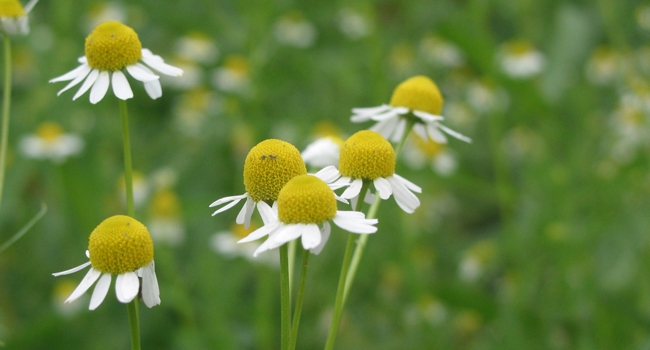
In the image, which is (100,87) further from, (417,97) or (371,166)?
(417,97)

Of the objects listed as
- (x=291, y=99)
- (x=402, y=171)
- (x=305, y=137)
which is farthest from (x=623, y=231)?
(x=291, y=99)

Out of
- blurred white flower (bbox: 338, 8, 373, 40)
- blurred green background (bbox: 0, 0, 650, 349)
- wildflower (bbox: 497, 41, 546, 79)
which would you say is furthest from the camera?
blurred white flower (bbox: 338, 8, 373, 40)

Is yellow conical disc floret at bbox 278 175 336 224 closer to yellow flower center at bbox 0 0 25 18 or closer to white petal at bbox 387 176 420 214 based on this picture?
white petal at bbox 387 176 420 214

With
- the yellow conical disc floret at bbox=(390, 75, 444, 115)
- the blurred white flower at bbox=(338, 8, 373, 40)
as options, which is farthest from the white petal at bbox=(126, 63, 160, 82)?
the blurred white flower at bbox=(338, 8, 373, 40)

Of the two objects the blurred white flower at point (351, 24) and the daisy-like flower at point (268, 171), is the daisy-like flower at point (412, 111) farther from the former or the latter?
the blurred white flower at point (351, 24)

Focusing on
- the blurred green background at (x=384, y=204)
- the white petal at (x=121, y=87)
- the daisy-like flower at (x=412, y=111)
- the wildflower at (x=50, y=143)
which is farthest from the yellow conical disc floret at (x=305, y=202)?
the wildflower at (x=50, y=143)

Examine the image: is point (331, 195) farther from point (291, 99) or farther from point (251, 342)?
point (291, 99)

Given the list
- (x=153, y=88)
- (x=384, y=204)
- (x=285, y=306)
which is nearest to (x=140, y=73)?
(x=153, y=88)
